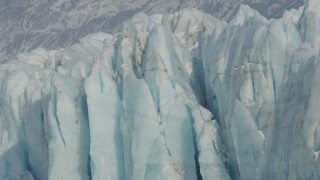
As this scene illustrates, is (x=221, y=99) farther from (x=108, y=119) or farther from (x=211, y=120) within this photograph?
(x=108, y=119)

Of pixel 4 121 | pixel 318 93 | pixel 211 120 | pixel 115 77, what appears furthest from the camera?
pixel 4 121

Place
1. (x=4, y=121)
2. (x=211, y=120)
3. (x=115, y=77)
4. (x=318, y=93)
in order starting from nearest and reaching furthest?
(x=318, y=93)
(x=211, y=120)
(x=115, y=77)
(x=4, y=121)

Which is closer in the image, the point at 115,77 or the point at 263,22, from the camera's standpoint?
the point at 263,22

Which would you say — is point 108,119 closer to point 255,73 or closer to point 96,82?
point 96,82

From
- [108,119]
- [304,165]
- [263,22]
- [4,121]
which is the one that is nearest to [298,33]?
[263,22]

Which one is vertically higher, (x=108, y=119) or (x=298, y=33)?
(x=298, y=33)

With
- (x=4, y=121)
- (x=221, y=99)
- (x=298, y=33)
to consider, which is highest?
(x=298, y=33)
